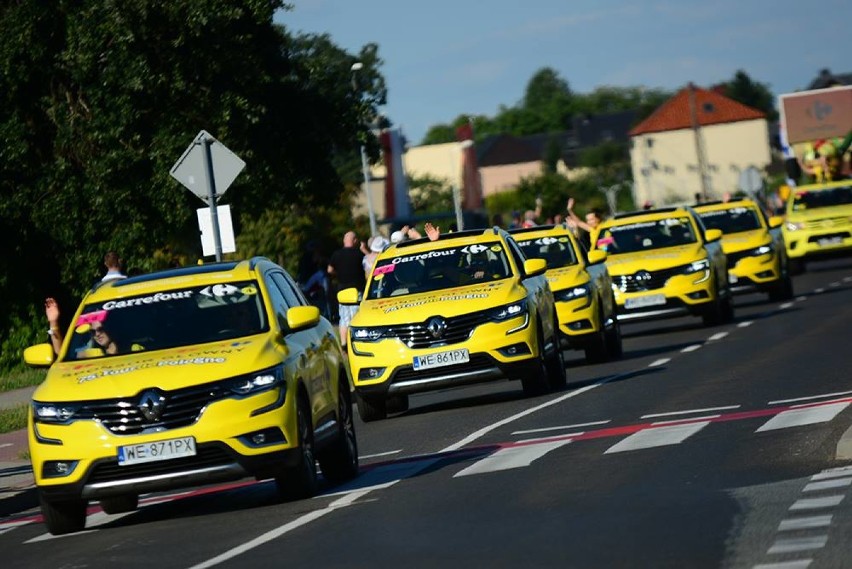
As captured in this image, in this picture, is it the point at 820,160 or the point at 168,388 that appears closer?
the point at 168,388

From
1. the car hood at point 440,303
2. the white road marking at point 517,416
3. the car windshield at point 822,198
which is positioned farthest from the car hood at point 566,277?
the car windshield at point 822,198

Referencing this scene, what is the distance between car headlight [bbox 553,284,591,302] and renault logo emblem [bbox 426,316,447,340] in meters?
5.85

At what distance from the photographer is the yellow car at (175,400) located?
12047 mm

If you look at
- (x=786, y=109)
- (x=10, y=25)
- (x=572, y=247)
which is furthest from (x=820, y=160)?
(x=572, y=247)

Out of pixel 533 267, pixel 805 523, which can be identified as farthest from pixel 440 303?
pixel 805 523

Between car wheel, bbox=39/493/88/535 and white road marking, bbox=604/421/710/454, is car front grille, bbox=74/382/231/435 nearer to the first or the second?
car wheel, bbox=39/493/88/535

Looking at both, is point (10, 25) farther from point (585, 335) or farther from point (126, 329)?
point (126, 329)

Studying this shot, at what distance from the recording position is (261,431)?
39.8 ft

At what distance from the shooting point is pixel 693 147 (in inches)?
7411

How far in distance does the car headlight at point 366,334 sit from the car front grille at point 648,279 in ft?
34.6

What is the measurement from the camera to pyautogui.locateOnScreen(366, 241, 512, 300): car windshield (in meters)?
20.3

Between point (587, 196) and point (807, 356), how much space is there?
174 m

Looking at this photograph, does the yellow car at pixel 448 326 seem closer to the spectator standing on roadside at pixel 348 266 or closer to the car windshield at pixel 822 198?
the spectator standing on roadside at pixel 348 266

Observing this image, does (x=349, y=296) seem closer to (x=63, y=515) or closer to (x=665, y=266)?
(x=63, y=515)
